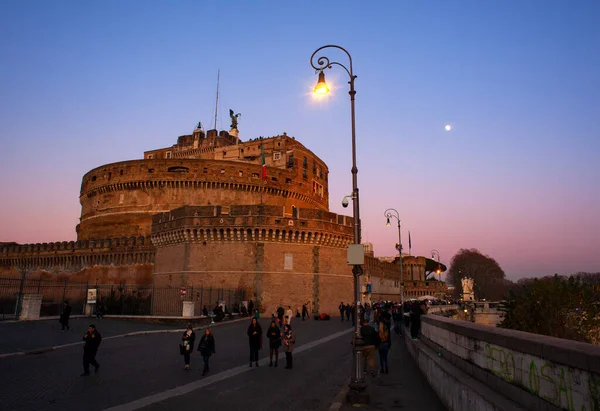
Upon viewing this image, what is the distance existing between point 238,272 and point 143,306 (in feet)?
32.6

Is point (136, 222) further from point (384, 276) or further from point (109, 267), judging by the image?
point (384, 276)

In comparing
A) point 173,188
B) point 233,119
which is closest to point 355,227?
point 173,188

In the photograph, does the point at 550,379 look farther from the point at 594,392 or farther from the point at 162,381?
the point at 162,381

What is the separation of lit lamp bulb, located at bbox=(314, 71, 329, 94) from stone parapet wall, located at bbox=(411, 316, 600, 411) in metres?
7.21

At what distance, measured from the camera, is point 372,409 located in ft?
26.8

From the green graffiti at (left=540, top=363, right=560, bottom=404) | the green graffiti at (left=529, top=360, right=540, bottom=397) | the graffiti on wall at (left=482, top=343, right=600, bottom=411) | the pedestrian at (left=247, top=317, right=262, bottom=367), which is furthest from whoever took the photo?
the pedestrian at (left=247, top=317, right=262, bottom=367)

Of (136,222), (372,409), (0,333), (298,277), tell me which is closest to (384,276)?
(298,277)

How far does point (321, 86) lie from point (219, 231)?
2473cm

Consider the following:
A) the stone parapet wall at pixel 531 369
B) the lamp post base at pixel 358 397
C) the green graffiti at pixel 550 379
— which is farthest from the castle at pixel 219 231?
the green graffiti at pixel 550 379

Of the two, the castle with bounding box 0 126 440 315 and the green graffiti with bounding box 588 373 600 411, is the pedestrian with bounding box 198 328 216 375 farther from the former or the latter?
the castle with bounding box 0 126 440 315

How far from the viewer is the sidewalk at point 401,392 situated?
27.3ft

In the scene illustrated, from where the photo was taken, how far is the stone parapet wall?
3.50m

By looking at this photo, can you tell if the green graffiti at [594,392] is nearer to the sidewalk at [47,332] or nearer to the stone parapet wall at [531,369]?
the stone parapet wall at [531,369]

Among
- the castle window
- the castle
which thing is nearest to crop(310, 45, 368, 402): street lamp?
the castle
